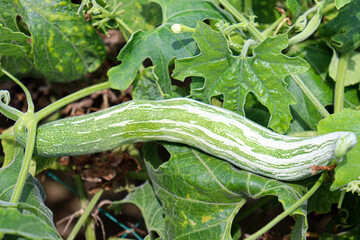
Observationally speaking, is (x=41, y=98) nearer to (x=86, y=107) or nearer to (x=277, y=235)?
(x=86, y=107)

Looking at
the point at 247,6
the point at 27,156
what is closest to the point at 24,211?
the point at 27,156

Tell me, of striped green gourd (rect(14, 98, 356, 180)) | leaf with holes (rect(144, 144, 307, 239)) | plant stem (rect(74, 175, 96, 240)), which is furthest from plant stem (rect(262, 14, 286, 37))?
plant stem (rect(74, 175, 96, 240))

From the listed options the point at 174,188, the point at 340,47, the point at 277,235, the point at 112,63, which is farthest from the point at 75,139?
the point at 340,47

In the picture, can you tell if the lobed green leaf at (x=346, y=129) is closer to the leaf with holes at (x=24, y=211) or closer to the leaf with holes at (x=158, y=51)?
the leaf with holes at (x=158, y=51)

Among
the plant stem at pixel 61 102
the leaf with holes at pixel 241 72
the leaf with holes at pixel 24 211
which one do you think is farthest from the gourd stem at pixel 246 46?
the leaf with holes at pixel 24 211

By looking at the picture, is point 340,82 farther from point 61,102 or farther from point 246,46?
point 61,102

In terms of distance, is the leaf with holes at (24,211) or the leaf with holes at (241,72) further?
the leaf with holes at (241,72)
